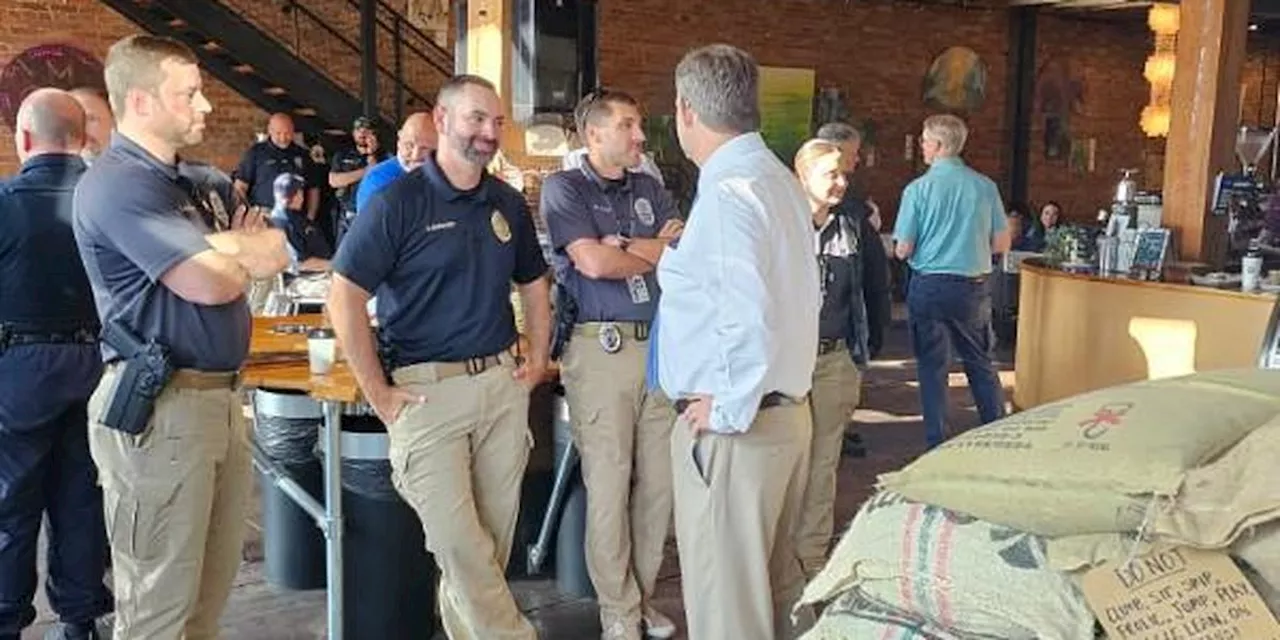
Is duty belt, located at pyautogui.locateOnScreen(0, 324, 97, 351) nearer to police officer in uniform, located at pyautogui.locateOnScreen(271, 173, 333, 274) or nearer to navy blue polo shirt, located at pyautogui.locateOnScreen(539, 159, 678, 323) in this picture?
navy blue polo shirt, located at pyautogui.locateOnScreen(539, 159, 678, 323)

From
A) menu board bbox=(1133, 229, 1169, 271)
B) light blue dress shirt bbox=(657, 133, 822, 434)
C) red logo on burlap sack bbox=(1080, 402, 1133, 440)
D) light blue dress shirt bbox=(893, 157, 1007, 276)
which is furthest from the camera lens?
menu board bbox=(1133, 229, 1169, 271)

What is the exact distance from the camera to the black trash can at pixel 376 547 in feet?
11.1

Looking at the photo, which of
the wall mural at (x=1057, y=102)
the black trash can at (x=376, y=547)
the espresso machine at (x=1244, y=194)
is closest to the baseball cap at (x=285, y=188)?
the black trash can at (x=376, y=547)

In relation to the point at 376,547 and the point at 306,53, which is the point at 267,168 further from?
the point at 376,547

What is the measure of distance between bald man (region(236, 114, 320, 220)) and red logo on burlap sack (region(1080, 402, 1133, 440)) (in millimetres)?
7610

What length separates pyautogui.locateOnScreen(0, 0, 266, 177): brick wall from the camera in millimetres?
9359

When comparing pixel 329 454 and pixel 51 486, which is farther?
pixel 51 486

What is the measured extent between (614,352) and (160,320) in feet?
4.10

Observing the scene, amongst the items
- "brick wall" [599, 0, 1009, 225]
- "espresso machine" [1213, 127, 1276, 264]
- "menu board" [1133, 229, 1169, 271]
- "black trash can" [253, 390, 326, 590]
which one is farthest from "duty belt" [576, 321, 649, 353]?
"brick wall" [599, 0, 1009, 225]

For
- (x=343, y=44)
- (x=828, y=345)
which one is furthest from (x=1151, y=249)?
(x=343, y=44)

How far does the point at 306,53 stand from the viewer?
10914 mm

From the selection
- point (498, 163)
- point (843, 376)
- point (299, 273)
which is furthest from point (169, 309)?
point (498, 163)

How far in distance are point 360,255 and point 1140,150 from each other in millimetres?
13651

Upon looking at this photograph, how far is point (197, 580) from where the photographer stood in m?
2.72
